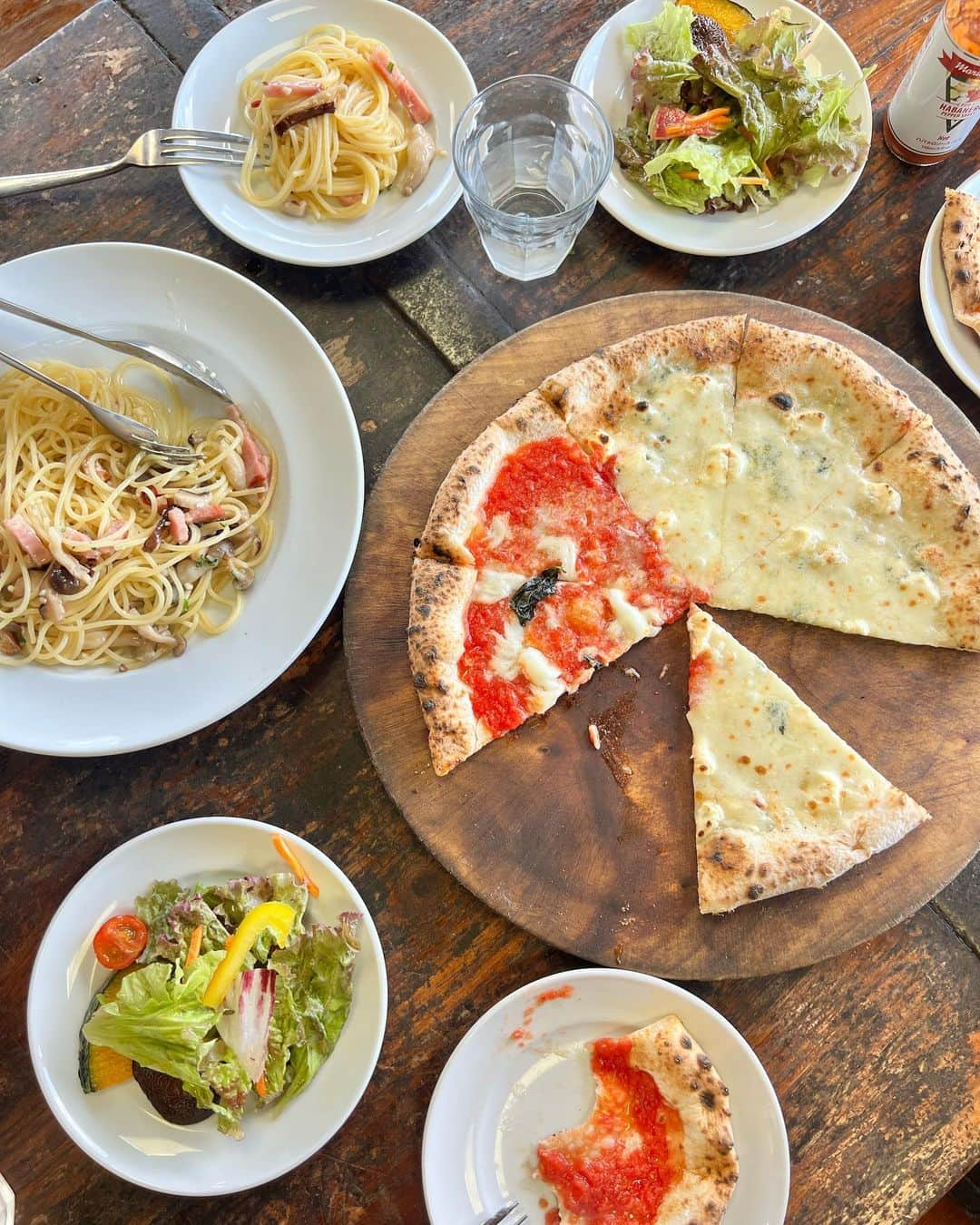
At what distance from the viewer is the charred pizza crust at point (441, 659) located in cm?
344

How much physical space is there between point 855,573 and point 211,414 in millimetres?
2628

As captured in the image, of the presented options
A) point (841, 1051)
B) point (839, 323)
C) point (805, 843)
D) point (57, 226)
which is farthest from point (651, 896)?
point (57, 226)

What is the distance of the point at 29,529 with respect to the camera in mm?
3463

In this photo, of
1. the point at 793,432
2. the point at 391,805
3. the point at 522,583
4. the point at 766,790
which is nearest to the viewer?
the point at 766,790

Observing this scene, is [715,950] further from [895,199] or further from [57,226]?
[57,226]

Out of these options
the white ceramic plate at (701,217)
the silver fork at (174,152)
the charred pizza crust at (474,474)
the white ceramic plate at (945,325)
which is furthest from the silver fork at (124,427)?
the white ceramic plate at (945,325)

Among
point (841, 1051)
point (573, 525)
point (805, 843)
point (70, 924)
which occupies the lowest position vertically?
point (841, 1051)

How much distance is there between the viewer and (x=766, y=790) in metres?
3.51

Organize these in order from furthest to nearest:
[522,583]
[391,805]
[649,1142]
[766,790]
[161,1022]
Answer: [522,583]
[391,805]
[766,790]
[649,1142]
[161,1022]

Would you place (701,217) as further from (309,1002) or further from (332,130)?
(309,1002)

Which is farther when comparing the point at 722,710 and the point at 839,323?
the point at 839,323

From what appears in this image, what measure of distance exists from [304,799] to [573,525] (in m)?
1.50

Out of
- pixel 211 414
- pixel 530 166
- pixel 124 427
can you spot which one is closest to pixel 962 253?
pixel 530 166

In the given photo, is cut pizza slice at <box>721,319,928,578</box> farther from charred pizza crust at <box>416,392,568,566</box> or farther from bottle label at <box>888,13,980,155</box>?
bottle label at <box>888,13,980,155</box>
